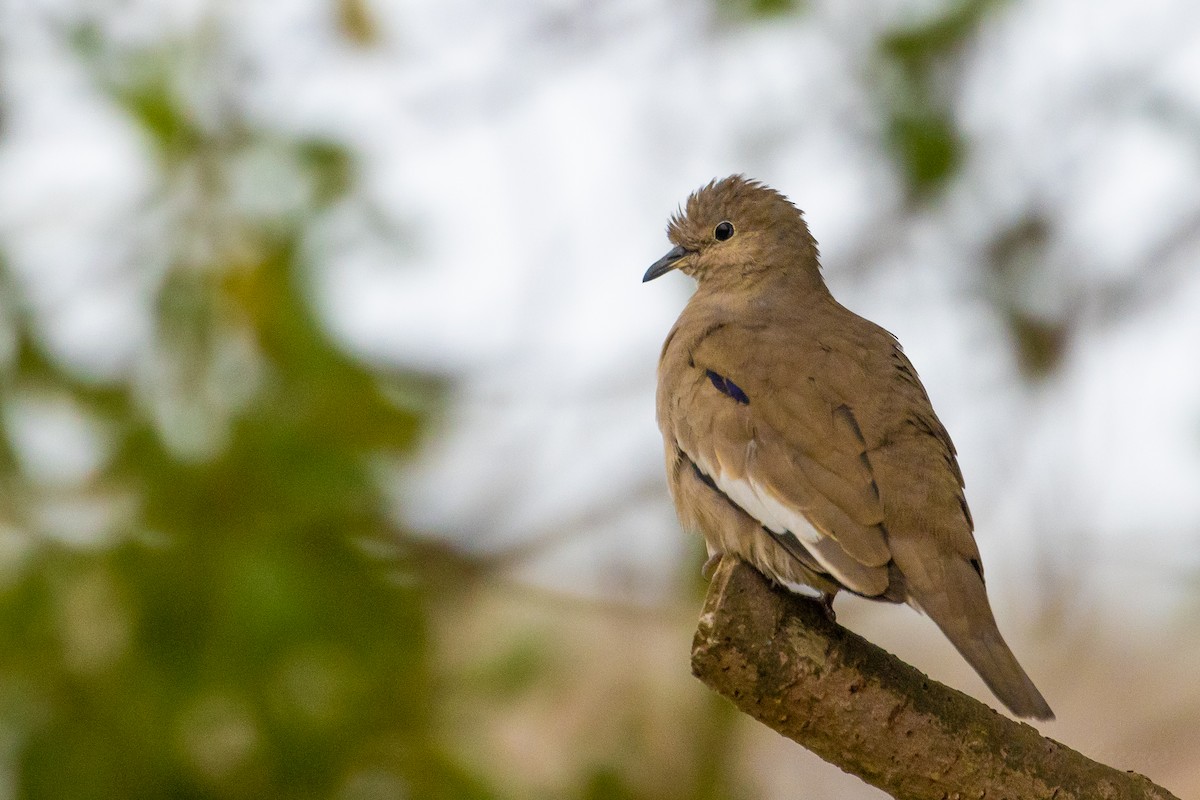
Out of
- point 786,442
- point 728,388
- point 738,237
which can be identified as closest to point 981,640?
point 786,442

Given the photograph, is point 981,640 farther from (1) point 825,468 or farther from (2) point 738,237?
(2) point 738,237

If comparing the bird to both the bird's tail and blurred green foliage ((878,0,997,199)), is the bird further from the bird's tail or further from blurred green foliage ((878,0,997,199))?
blurred green foliage ((878,0,997,199))

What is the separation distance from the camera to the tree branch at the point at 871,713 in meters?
3.35

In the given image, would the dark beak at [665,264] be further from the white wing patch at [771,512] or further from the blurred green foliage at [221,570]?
the white wing patch at [771,512]

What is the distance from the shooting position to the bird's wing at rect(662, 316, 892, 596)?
3869 millimetres

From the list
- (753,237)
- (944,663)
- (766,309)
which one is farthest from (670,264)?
(944,663)

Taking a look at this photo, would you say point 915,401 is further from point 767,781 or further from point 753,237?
point 767,781

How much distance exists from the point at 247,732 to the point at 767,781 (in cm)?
332

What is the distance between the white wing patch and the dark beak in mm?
1805

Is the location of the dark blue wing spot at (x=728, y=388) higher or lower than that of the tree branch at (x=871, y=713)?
higher

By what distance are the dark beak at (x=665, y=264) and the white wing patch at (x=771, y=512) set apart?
5.92 ft

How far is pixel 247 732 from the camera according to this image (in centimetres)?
542

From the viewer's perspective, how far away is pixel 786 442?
4.16m

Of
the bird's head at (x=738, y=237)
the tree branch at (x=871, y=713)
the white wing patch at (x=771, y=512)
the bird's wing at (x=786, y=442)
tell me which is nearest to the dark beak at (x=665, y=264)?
the bird's head at (x=738, y=237)
